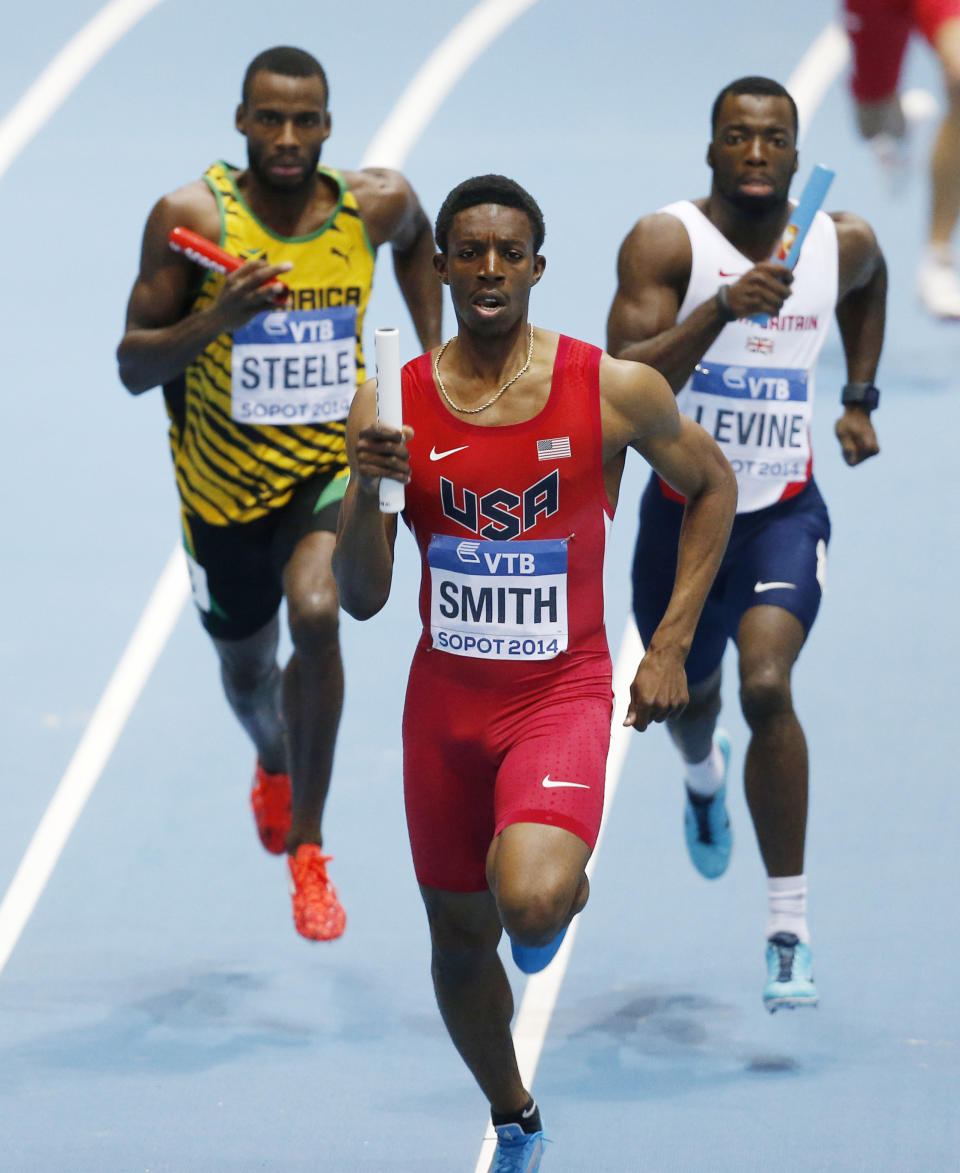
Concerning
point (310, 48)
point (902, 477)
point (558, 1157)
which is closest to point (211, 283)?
point (558, 1157)

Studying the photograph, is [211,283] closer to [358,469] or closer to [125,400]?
[358,469]

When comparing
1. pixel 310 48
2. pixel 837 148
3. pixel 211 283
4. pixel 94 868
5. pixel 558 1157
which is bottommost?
pixel 558 1157

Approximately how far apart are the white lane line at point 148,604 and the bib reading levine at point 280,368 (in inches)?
60.8

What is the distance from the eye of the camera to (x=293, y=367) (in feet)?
23.2

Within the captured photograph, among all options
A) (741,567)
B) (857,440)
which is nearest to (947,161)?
(857,440)

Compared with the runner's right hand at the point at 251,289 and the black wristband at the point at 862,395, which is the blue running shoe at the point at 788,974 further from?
the runner's right hand at the point at 251,289

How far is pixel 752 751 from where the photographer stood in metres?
6.75

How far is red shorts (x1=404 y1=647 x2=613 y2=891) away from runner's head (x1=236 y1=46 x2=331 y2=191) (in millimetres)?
2055

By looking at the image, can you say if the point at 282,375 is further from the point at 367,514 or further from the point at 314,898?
the point at 367,514

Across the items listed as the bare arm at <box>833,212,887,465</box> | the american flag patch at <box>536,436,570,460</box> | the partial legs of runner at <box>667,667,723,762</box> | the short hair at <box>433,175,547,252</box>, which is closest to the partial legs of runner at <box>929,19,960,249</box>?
the bare arm at <box>833,212,887,465</box>

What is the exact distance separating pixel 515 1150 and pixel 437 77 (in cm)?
1049

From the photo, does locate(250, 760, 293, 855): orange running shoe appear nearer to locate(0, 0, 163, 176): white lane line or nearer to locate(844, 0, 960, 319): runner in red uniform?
locate(844, 0, 960, 319): runner in red uniform

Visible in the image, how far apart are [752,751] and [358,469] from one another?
2.22 m

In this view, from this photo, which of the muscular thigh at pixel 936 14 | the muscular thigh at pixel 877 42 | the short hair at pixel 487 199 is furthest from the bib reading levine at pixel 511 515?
the muscular thigh at pixel 877 42
